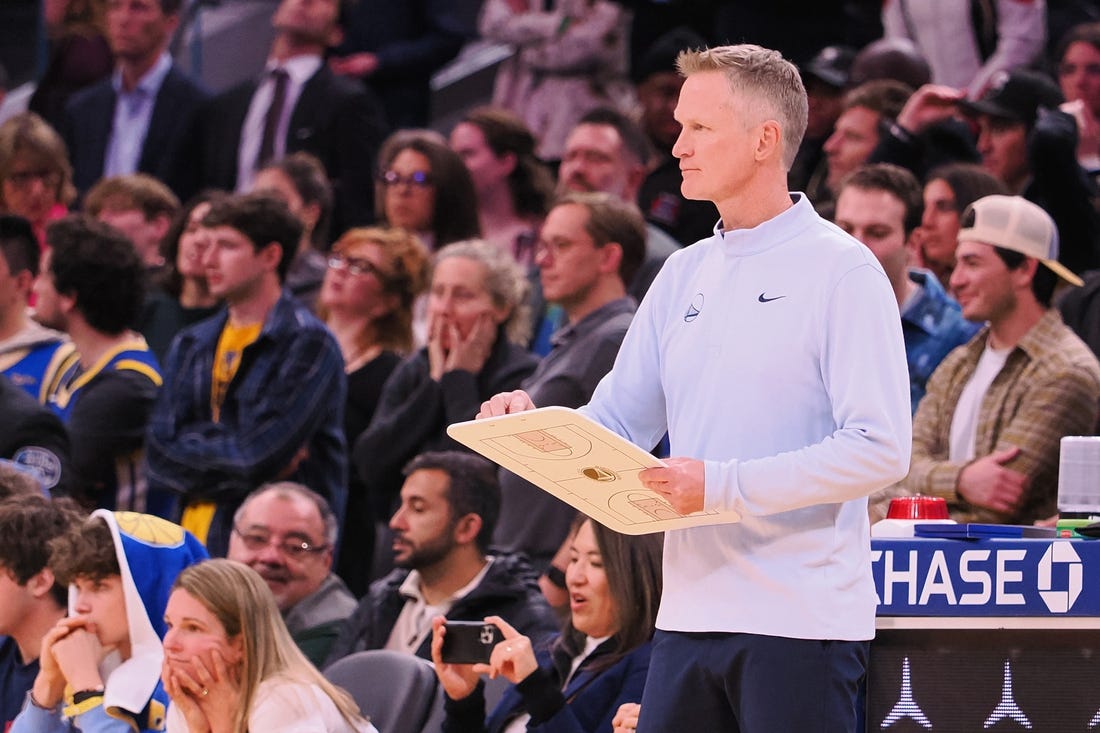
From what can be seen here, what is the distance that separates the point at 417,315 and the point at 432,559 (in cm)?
247

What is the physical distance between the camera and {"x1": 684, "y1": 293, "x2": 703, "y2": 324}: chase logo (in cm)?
362

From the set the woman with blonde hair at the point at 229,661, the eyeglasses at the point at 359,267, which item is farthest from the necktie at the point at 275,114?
the woman with blonde hair at the point at 229,661

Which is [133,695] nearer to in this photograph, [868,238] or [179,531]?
[179,531]

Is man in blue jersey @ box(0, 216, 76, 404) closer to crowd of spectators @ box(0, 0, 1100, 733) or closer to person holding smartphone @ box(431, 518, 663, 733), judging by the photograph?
crowd of spectators @ box(0, 0, 1100, 733)

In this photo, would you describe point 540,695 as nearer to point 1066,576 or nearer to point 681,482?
point 1066,576

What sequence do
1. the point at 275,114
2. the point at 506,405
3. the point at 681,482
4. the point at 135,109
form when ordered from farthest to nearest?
the point at 135,109, the point at 275,114, the point at 506,405, the point at 681,482

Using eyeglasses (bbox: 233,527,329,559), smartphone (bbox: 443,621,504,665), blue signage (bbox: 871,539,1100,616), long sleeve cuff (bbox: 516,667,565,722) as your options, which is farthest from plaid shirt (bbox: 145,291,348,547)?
blue signage (bbox: 871,539,1100,616)

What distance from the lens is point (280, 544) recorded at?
22.0 ft

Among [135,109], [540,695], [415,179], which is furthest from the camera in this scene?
[135,109]

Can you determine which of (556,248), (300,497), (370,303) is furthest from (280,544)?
(370,303)

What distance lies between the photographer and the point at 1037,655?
4.03 metres

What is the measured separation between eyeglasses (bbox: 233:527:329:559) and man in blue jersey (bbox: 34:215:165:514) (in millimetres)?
739

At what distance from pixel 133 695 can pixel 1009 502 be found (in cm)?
280

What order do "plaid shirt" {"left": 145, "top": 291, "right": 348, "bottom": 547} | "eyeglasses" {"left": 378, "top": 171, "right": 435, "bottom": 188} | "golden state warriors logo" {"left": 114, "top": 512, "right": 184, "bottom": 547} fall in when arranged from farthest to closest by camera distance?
1. "eyeglasses" {"left": 378, "top": 171, "right": 435, "bottom": 188}
2. "plaid shirt" {"left": 145, "top": 291, "right": 348, "bottom": 547}
3. "golden state warriors logo" {"left": 114, "top": 512, "right": 184, "bottom": 547}
